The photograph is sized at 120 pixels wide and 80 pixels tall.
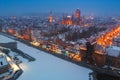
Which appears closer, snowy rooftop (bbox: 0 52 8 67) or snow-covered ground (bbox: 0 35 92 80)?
snow-covered ground (bbox: 0 35 92 80)

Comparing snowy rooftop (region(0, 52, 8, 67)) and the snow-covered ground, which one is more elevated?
snowy rooftop (region(0, 52, 8, 67))

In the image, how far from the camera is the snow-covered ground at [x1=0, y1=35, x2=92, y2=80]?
411 centimetres

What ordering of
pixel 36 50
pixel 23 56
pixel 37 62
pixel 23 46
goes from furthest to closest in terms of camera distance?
pixel 23 46 < pixel 36 50 < pixel 23 56 < pixel 37 62

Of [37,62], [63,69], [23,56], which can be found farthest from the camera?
[23,56]

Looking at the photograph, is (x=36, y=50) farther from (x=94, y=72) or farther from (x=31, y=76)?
(x=94, y=72)

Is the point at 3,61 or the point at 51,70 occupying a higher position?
the point at 3,61

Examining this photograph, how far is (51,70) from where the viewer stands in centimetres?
450

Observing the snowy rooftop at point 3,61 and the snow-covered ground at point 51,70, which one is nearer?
the snow-covered ground at point 51,70

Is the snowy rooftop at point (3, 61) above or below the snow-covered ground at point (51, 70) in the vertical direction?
above

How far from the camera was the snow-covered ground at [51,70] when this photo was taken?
13.5 ft

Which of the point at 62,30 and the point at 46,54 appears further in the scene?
the point at 62,30

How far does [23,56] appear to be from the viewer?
5504mm

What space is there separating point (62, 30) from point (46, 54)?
20245 millimetres

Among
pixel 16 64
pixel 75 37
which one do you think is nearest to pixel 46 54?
pixel 16 64
